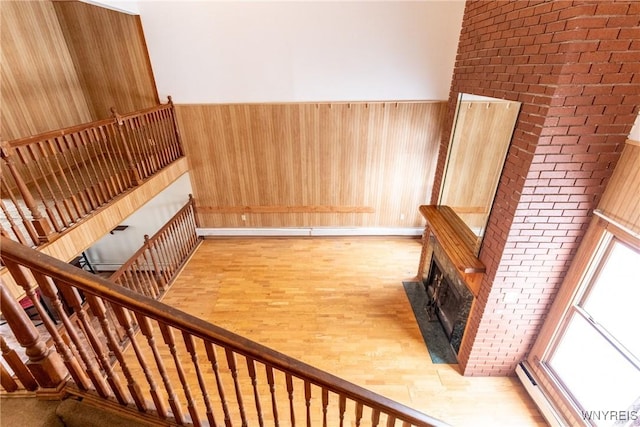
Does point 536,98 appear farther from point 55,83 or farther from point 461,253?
point 55,83

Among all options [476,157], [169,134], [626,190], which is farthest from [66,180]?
[626,190]

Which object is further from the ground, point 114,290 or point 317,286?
point 114,290

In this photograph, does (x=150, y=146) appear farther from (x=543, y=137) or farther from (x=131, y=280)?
(x=543, y=137)

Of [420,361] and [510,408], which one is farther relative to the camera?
[420,361]

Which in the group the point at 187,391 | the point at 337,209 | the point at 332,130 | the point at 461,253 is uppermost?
the point at 332,130

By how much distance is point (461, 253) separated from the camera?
9.69 ft


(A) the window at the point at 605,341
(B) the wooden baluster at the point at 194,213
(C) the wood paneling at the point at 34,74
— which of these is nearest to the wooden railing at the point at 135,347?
(A) the window at the point at 605,341

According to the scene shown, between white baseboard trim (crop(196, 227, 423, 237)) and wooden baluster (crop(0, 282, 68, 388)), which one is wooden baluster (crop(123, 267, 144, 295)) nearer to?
white baseboard trim (crop(196, 227, 423, 237))

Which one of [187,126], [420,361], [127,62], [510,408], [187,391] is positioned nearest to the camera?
[187,391]

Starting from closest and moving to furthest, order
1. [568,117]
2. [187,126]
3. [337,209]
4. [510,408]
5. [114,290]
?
[114,290], [568,117], [510,408], [187,126], [337,209]

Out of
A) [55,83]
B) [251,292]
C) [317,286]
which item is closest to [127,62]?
[55,83]

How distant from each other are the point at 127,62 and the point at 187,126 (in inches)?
51.3

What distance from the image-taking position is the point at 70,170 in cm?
262

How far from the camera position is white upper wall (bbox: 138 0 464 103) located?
4168mm
